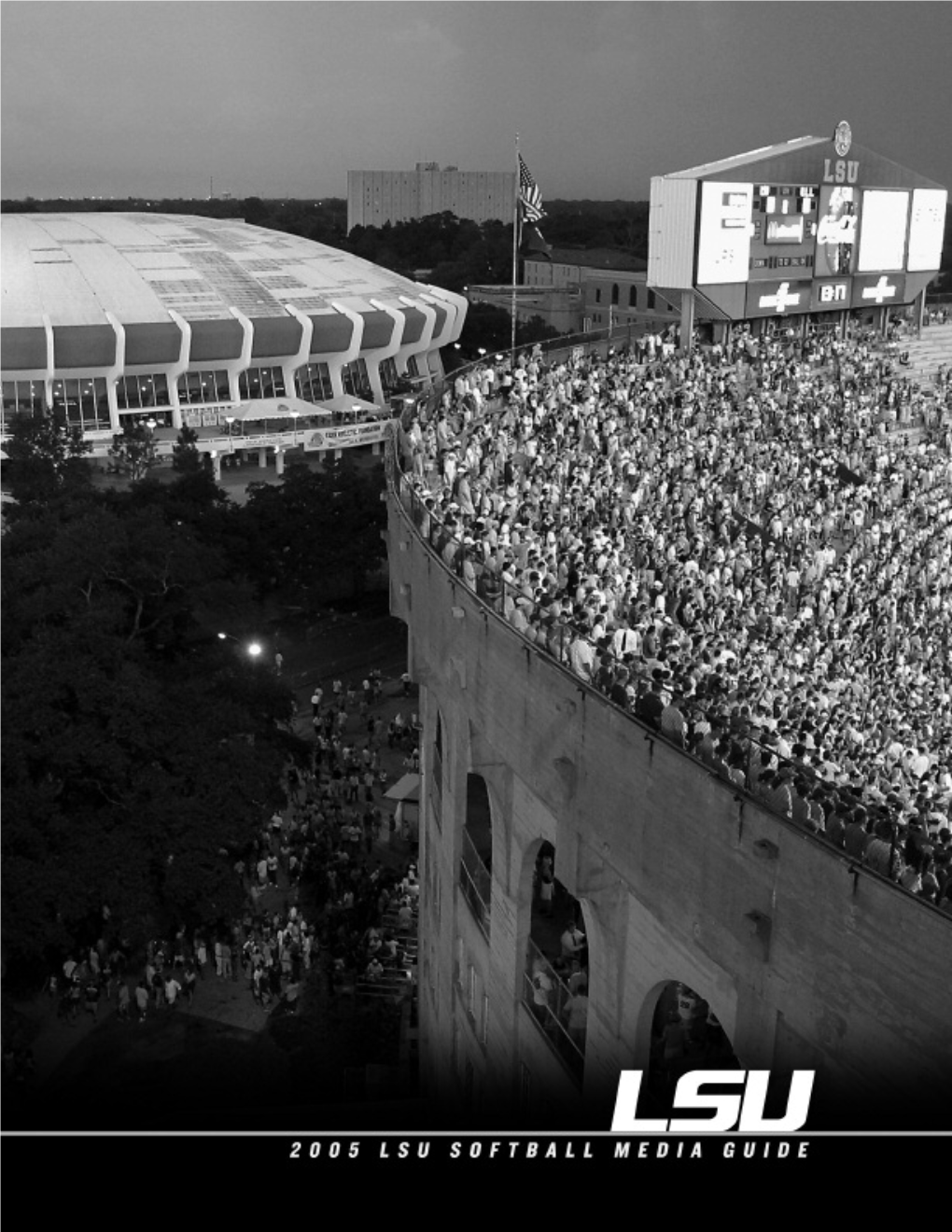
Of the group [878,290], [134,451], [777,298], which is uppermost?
[878,290]

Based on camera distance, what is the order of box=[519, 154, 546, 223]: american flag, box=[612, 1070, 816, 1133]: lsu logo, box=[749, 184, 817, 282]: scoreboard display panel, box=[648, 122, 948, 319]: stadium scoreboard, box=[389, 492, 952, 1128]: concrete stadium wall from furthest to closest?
box=[749, 184, 817, 282]: scoreboard display panel, box=[648, 122, 948, 319]: stadium scoreboard, box=[519, 154, 546, 223]: american flag, box=[389, 492, 952, 1128]: concrete stadium wall, box=[612, 1070, 816, 1133]: lsu logo

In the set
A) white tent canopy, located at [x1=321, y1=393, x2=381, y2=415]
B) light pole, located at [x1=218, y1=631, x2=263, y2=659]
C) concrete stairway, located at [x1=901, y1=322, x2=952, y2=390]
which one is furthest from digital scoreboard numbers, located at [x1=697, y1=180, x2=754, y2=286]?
white tent canopy, located at [x1=321, y1=393, x2=381, y2=415]

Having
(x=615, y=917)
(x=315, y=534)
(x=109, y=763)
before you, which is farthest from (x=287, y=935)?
(x=315, y=534)

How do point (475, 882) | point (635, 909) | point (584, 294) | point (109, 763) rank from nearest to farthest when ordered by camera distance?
point (635, 909) → point (475, 882) → point (109, 763) → point (584, 294)

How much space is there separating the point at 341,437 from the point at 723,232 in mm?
24146

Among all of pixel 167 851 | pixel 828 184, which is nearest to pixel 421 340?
pixel 828 184

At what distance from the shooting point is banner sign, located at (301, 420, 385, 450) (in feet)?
187

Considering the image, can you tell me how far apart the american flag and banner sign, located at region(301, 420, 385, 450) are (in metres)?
26.3

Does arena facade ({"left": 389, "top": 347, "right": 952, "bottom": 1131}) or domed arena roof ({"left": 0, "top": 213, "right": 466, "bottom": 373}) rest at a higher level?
domed arena roof ({"left": 0, "top": 213, "right": 466, "bottom": 373})

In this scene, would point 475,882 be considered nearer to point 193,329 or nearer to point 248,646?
point 248,646

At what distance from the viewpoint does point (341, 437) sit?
5759 cm

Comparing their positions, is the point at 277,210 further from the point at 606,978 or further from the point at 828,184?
the point at 606,978

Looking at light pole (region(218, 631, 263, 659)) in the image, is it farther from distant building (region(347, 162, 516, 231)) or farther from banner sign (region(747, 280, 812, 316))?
distant building (region(347, 162, 516, 231))

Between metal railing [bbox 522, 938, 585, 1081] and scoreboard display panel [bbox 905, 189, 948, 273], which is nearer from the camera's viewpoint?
metal railing [bbox 522, 938, 585, 1081]
